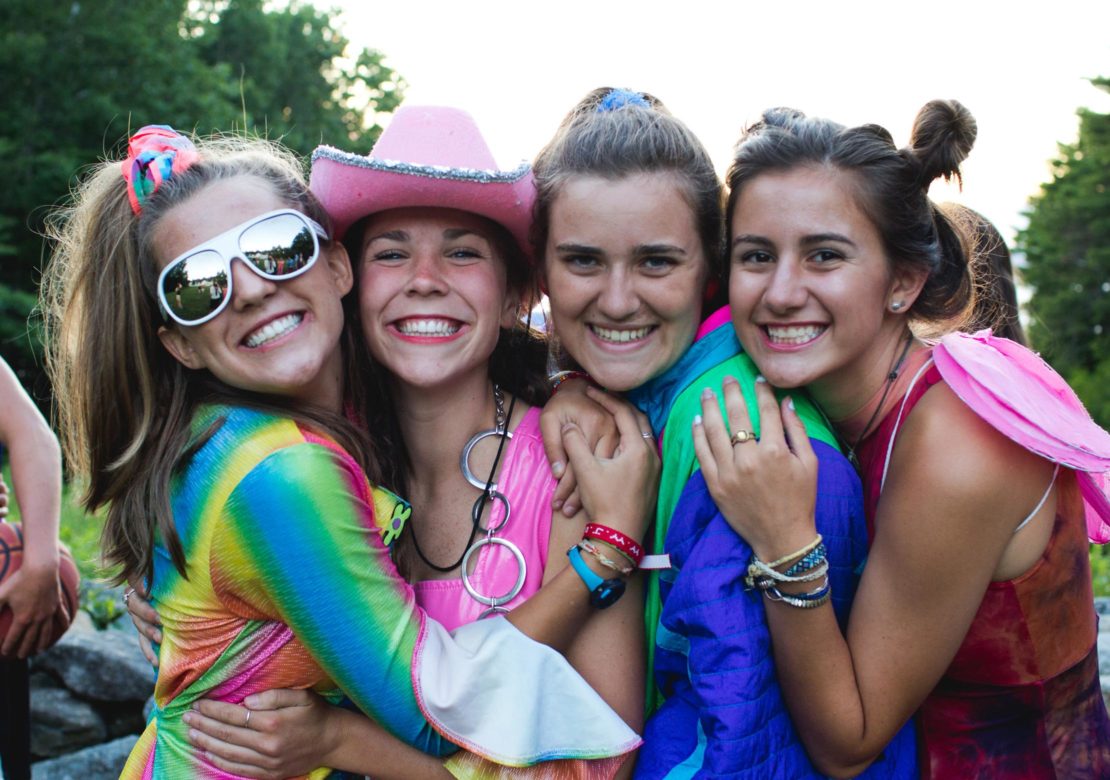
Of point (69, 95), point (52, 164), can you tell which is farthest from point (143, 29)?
point (52, 164)

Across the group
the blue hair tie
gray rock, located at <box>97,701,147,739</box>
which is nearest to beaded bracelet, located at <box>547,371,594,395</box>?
the blue hair tie

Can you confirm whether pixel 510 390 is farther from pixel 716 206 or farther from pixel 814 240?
pixel 814 240

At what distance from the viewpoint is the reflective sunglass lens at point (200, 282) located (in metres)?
2.41

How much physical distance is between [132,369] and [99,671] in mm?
3657

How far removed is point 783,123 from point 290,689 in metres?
1.87

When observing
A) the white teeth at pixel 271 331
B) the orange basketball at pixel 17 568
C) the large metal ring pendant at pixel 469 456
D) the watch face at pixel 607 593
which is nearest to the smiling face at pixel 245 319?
the white teeth at pixel 271 331

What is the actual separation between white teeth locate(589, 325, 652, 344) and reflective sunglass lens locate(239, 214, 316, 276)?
0.78 meters

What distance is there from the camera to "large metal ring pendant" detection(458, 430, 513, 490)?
2.77m

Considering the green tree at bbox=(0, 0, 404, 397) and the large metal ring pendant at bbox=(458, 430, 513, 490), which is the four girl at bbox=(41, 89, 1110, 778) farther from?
the green tree at bbox=(0, 0, 404, 397)

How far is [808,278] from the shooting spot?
7.89 ft

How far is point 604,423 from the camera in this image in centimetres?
269

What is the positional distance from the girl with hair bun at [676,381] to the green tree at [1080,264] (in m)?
18.7

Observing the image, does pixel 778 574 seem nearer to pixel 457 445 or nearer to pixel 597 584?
pixel 597 584

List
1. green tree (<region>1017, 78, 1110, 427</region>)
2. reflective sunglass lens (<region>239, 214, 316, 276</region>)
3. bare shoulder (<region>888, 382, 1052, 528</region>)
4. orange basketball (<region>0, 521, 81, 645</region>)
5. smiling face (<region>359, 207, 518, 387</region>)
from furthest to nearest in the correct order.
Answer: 1. green tree (<region>1017, 78, 1110, 427</region>)
2. orange basketball (<region>0, 521, 81, 645</region>)
3. smiling face (<region>359, 207, 518, 387</region>)
4. reflective sunglass lens (<region>239, 214, 316, 276</region>)
5. bare shoulder (<region>888, 382, 1052, 528</region>)
